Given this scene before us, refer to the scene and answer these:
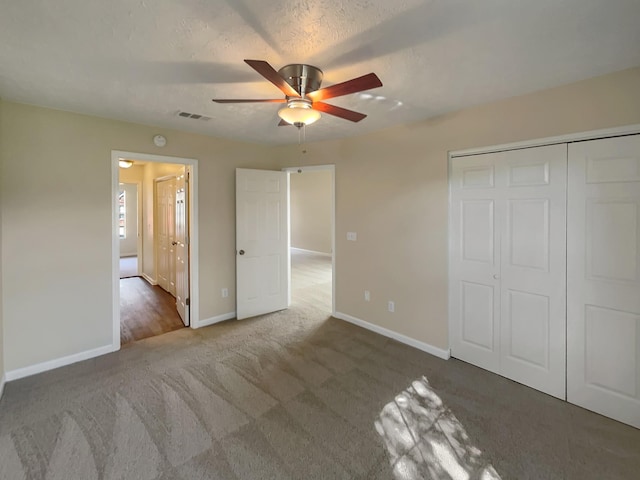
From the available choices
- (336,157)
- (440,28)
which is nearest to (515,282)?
(440,28)

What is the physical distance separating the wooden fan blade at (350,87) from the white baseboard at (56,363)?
3.21 meters

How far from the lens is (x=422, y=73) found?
6.88 feet

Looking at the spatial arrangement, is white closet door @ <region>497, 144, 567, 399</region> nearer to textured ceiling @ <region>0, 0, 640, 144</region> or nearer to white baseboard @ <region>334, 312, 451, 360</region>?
white baseboard @ <region>334, 312, 451, 360</region>

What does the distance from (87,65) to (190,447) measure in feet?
8.31

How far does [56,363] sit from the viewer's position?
2873 mm

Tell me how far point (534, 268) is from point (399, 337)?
5.09 ft

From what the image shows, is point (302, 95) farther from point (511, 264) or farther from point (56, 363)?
point (56, 363)

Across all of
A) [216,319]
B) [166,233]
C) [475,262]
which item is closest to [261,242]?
[216,319]

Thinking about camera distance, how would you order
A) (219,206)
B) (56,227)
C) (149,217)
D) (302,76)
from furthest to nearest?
(149,217) < (219,206) < (56,227) < (302,76)

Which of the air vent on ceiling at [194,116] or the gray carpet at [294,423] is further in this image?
the air vent on ceiling at [194,116]

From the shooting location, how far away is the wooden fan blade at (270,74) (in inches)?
56.3

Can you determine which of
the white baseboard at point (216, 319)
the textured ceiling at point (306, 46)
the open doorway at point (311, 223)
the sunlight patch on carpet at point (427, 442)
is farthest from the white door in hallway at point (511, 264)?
the open doorway at point (311, 223)

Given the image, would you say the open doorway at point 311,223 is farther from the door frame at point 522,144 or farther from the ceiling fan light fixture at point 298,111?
the ceiling fan light fixture at point 298,111

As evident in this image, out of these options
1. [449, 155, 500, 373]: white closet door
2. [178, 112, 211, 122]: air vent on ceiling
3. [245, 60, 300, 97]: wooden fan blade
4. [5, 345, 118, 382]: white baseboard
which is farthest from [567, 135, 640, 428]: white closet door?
[5, 345, 118, 382]: white baseboard
